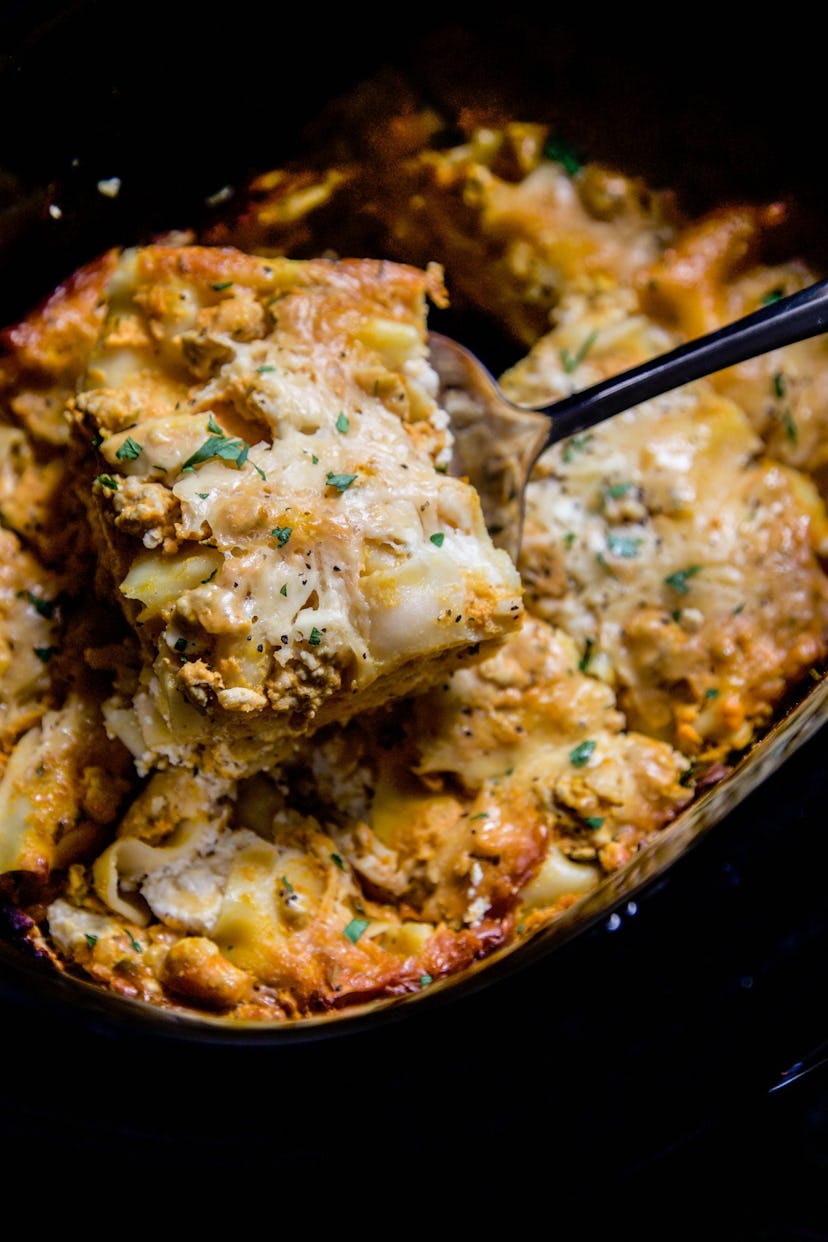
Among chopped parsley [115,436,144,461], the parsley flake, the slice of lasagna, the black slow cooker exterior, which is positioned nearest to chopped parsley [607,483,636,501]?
the slice of lasagna

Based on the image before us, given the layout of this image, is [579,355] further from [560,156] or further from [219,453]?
[219,453]

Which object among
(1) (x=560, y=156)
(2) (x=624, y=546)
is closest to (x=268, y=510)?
(2) (x=624, y=546)

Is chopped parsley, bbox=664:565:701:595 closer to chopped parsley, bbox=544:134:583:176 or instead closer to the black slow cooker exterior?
the black slow cooker exterior

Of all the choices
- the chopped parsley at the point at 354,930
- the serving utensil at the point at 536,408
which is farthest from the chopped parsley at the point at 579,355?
the chopped parsley at the point at 354,930

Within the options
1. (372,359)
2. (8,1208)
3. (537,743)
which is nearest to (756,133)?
Answer: (372,359)

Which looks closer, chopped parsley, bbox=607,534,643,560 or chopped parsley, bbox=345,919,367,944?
chopped parsley, bbox=345,919,367,944

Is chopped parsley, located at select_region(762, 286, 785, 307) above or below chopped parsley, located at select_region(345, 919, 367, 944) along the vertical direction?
above

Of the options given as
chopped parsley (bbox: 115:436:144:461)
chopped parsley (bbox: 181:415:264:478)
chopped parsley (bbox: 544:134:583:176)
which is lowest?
chopped parsley (bbox: 181:415:264:478)
